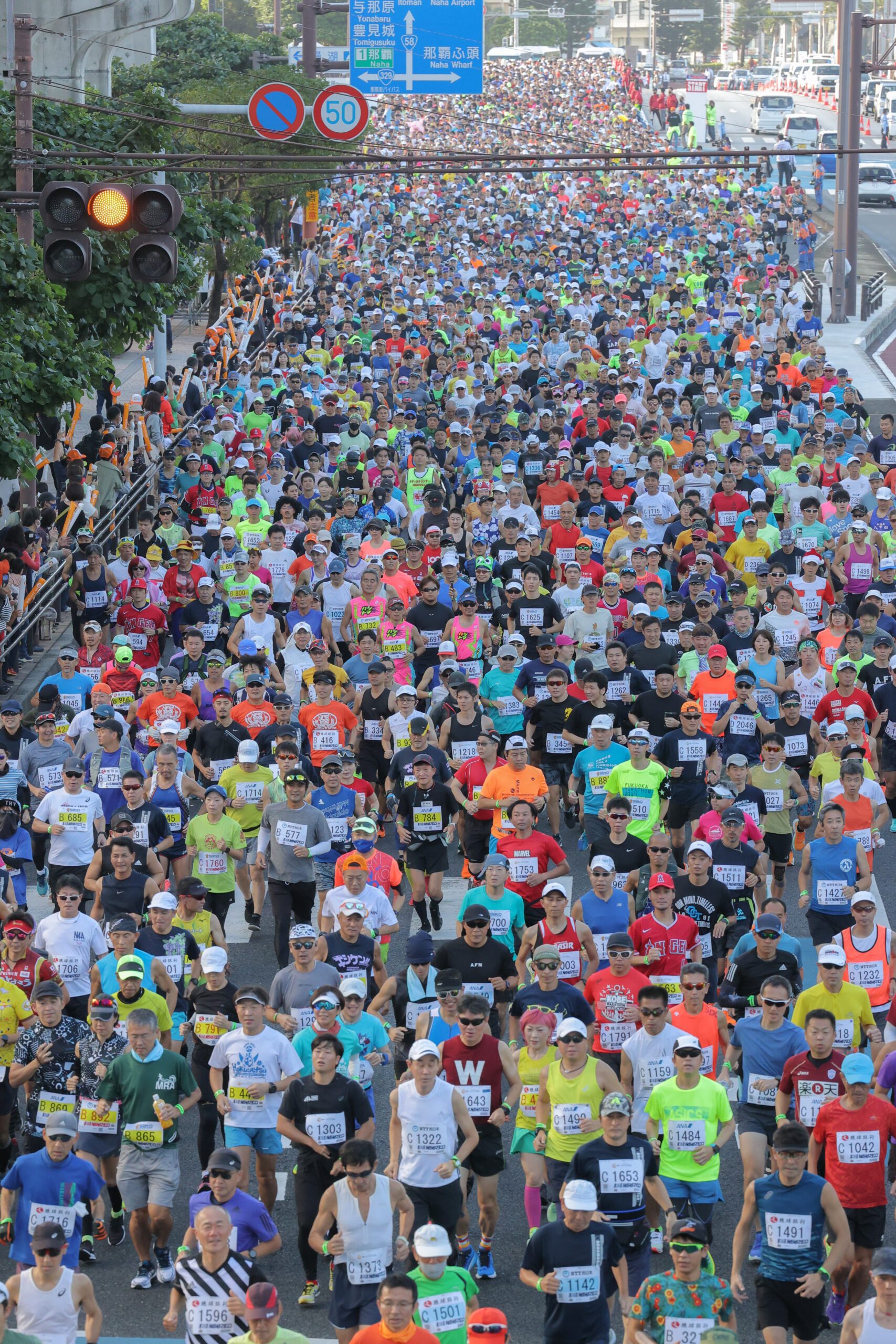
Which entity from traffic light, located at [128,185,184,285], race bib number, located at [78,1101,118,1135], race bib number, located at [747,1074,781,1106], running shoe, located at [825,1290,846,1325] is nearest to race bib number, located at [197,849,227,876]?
race bib number, located at [78,1101,118,1135]

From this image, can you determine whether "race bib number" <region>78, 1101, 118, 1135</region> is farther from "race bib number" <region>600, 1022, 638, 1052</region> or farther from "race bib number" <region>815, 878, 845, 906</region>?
"race bib number" <region>815, 878, 845, 906</region>

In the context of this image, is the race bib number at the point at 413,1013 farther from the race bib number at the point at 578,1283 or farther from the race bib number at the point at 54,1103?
the race bib number at the point at 578,1283

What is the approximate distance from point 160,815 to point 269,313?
98.2ft

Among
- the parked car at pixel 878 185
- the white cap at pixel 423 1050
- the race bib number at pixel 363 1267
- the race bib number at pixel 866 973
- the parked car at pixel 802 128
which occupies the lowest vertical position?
the parked car at pixel 878 185

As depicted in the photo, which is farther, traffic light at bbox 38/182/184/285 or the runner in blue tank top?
traffic light at bbox 38/182/184/285

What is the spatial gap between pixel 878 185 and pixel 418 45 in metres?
38.0

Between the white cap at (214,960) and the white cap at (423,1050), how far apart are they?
1.59 metres

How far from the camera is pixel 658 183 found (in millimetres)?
63219

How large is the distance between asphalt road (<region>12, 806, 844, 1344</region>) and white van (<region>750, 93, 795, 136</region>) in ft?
244

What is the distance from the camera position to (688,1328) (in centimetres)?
913

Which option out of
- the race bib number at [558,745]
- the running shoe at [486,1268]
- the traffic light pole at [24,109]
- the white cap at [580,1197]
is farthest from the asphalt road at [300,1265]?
the traffic light pole at [24,109]

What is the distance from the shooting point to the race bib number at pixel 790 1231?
973cm

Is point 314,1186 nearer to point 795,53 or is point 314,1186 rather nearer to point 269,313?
point 269,313

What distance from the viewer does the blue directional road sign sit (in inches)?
1393
